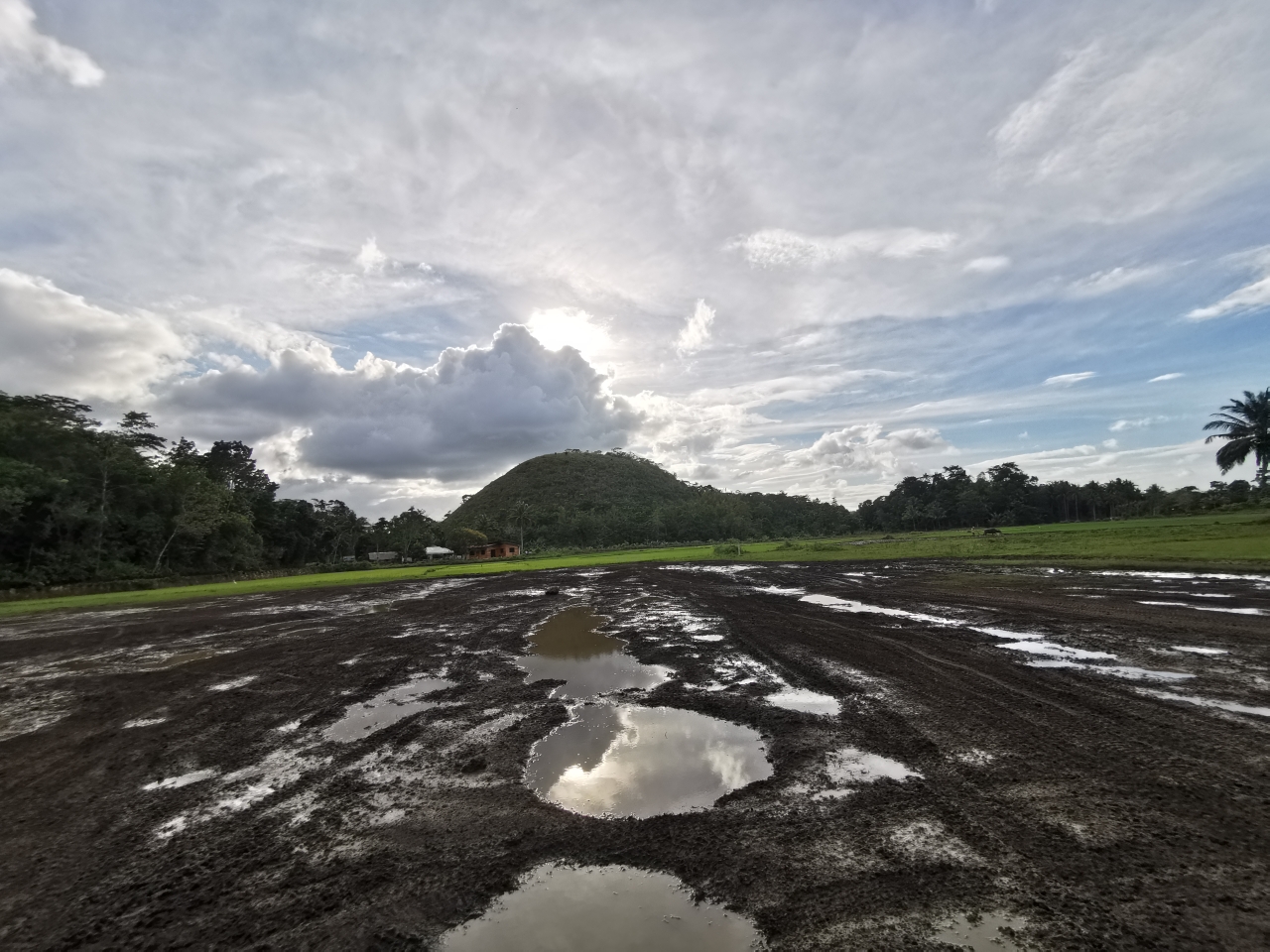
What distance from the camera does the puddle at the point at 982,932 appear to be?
10.4 feet

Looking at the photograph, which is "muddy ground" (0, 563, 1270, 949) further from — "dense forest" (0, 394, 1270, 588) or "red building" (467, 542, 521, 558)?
"red building" (467, 542, 521, 558)

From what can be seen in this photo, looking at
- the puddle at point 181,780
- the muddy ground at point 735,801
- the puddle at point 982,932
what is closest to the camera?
the puddle at point 982,932

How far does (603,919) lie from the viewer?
3688 mm

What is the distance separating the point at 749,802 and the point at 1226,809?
12.0ft

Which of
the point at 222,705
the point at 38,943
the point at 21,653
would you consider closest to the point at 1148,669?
the point at 38,943

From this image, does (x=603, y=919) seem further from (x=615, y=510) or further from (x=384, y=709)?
(x=615, y=510)

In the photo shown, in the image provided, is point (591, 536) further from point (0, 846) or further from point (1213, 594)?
point (0, 846)

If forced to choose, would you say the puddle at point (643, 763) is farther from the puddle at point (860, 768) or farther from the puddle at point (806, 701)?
the puddle at point (806, 701)

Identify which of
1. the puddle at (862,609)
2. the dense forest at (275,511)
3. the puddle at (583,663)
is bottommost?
the puddle at (583,663)

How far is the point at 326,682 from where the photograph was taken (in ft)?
35.4

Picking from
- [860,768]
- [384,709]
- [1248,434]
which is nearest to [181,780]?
[384,709]

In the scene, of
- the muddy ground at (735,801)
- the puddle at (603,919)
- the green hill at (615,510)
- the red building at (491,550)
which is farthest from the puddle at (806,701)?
the green hill at (615,510)

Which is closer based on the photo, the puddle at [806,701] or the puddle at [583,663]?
the puddle at [806,701]

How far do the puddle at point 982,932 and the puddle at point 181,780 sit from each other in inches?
281
